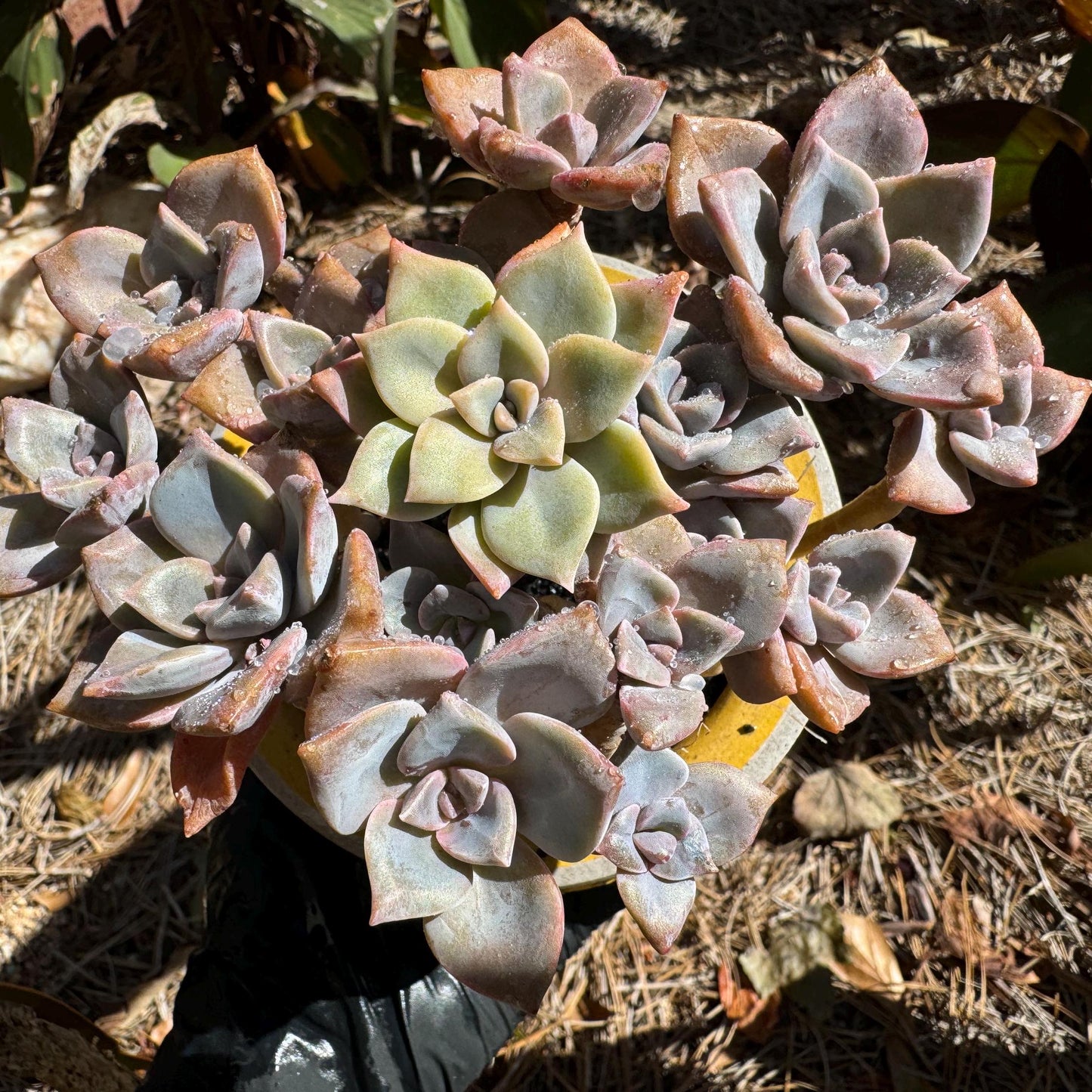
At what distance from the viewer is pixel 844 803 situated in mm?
1258

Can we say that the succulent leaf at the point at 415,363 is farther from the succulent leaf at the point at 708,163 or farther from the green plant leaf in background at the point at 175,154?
the green plant leaf in background at the point at 175,154

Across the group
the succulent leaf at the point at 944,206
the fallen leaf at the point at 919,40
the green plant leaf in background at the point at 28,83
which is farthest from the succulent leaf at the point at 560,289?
the fallen leaf at the point at 919,40

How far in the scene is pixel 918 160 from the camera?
0.63 m

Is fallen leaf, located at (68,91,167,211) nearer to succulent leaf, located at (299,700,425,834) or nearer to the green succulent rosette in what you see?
the green succulent rosette

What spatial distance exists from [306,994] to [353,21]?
1063 mm

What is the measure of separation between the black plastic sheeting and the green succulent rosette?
0.52 metres

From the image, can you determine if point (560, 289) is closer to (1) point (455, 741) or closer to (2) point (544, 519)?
(2) point (544, 519)

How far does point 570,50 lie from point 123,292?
35 cm

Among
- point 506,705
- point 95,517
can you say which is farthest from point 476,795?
point 95,517

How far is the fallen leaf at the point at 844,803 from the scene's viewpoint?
1.25 metres

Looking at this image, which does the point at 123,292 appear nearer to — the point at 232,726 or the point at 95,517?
the point at 95,517

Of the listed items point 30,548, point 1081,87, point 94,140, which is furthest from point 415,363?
point 1081,87

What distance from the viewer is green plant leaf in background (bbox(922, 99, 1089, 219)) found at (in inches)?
46.9

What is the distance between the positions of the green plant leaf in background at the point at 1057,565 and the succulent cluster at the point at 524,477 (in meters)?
0.64
